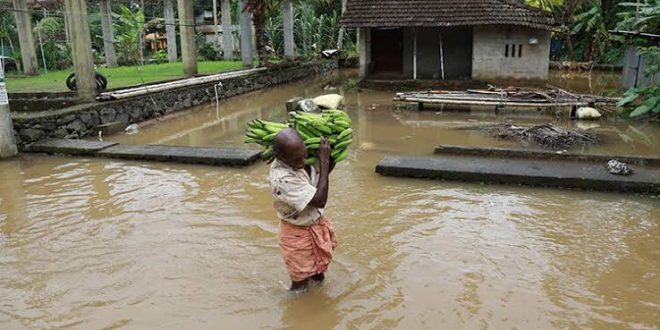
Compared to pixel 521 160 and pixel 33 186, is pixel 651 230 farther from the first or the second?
pixel 33 186

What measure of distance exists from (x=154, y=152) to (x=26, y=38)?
1303cm

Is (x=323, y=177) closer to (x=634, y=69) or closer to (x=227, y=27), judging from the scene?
(x=634, y=69)

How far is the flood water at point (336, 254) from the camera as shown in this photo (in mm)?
4223

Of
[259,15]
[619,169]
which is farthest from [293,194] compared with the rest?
[259,15]

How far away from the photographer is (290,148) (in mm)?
3787

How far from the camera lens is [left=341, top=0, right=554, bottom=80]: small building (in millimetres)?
18047

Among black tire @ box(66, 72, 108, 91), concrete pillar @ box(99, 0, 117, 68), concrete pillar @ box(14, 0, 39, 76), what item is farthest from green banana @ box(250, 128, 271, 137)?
concrete pillar @ box(99, 0, 117, 68)

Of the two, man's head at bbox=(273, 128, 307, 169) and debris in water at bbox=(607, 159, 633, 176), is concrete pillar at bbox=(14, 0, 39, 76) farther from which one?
debris in water at bbox=(607, 159, 633, 176)

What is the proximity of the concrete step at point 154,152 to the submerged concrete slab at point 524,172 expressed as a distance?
245 centimetres

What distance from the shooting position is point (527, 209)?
259 inches

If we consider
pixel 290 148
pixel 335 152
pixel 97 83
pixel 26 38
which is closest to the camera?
pixel 290 148

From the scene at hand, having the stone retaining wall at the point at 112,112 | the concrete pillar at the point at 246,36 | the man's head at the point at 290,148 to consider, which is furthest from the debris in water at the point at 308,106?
the man's head at the point at 290,148

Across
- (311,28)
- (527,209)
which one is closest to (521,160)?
(527,209)

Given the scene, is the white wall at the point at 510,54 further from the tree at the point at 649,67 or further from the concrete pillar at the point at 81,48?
the concrete pillar at the point at 81,48
